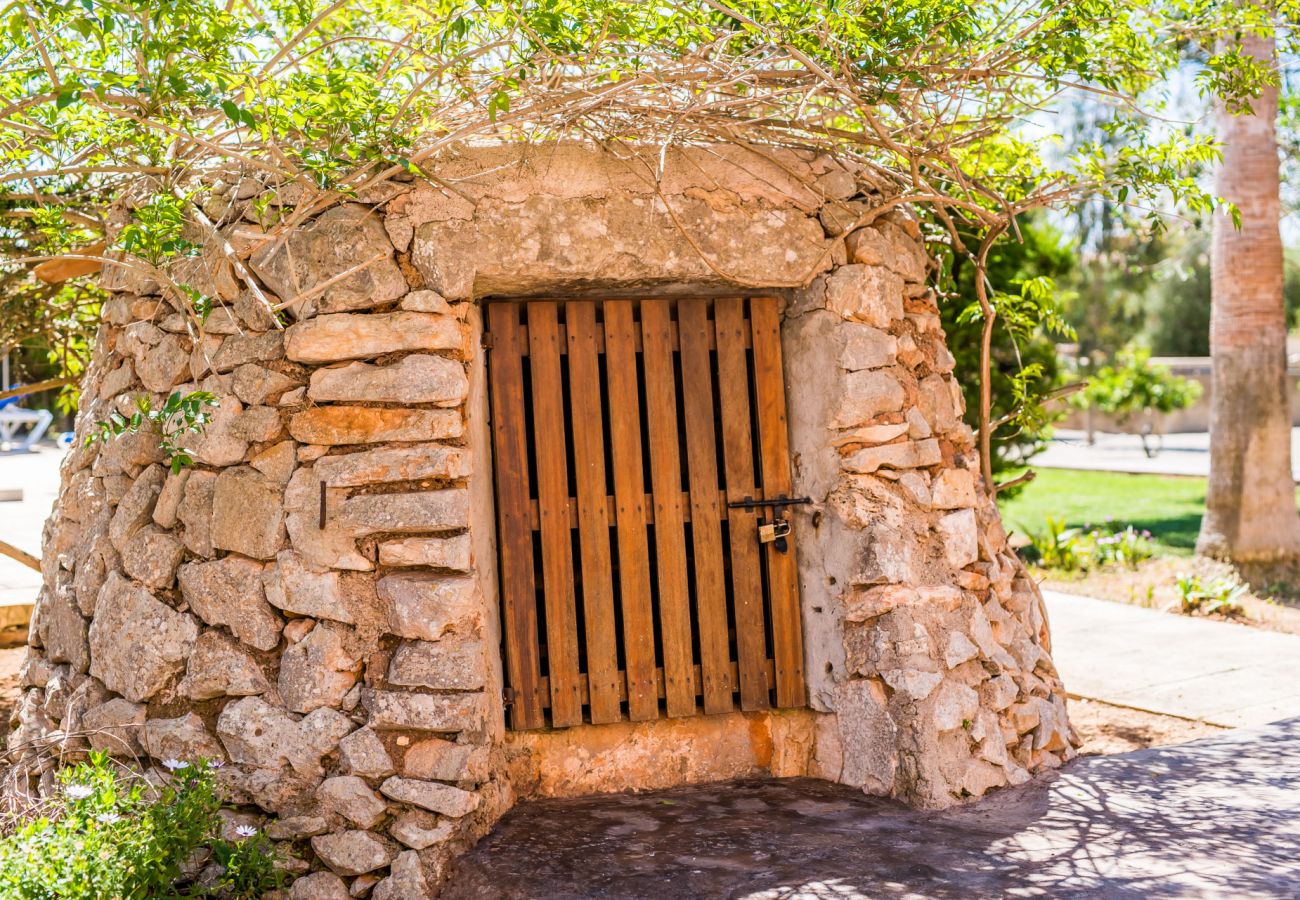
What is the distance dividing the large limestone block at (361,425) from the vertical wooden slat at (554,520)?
512 millimetres

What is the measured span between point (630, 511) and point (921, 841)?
5.16 feet

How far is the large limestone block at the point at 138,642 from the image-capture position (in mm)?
4004

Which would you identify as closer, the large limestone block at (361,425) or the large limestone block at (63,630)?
the large limestone block at (361,425)

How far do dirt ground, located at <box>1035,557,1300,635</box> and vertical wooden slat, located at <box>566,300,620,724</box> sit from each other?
4.87 meters

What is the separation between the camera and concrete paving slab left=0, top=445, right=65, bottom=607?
301 inches

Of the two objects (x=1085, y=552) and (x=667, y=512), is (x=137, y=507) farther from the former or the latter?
(x=1085, y=552)

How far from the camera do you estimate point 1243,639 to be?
22.4 feet

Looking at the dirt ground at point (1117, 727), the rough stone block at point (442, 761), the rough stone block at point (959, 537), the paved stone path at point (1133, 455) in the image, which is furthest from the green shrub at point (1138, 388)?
the rough stone block at point (442, 761)

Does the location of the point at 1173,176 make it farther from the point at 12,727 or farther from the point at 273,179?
the point at 12,727

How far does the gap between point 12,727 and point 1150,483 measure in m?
15.5

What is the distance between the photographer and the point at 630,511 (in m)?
4.50

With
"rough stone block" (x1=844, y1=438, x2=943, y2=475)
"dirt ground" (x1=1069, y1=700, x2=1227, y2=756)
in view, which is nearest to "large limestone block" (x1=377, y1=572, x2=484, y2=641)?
"rough stone block" (x1=844, y1=438, x2=943, y2=475)

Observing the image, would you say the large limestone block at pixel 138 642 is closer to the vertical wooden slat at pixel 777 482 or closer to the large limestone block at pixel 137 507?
the large limestone block at pixel 137 507

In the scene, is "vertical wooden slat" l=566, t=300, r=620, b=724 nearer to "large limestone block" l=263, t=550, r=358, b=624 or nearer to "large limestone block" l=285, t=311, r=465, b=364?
"large limestone block" l=285, t=311, r=465, b=364
